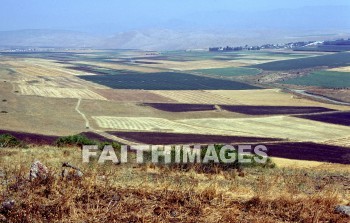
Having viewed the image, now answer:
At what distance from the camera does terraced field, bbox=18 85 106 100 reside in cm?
7591

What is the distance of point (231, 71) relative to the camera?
416ft

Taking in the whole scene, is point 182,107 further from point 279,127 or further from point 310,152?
point 310,152

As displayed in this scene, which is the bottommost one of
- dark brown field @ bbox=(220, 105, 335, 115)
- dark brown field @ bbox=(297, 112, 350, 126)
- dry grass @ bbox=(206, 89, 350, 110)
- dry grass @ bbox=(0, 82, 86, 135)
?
dark brown field @ bbox=(297, 112, 350, 126)

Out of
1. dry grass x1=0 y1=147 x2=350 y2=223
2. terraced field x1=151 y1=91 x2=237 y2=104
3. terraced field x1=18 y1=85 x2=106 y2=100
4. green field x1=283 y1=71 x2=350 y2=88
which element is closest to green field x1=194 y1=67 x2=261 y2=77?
green field x1=283 y1=71 x2=350 y2=88

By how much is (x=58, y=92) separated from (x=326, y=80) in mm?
60495

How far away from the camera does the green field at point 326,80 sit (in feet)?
312

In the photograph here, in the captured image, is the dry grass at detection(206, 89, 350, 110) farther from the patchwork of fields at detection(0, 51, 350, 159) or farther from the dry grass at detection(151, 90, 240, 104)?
the dry grass at detection(151, 90, 240, 104)

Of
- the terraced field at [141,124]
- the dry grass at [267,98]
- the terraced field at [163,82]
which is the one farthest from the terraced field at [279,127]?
the terraced field at [163,82]

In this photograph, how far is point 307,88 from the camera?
91125 mm

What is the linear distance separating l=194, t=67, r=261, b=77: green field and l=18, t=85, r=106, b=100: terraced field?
157 feet

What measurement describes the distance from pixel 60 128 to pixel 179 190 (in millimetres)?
41184

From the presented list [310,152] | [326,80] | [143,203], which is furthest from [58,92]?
[143,203]

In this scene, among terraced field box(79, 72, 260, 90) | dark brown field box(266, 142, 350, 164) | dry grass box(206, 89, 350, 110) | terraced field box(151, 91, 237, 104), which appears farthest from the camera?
terraced field box(79, 72, 260, 90)

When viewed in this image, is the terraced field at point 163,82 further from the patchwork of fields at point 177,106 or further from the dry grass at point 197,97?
the dry grass at point 197,97
